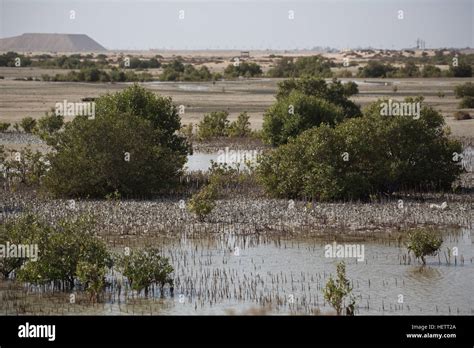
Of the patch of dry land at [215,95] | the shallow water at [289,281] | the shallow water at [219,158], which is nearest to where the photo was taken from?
the shallow water at [289,281]

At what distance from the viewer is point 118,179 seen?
79.7ft

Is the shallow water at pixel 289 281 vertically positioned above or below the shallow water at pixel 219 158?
below

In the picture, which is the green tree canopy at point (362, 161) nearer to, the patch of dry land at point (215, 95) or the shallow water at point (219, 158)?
the shallow water at point (219, 158)

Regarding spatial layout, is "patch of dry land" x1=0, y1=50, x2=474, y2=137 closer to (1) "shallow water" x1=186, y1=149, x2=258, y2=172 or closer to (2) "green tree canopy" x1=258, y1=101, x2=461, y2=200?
(1) "shallow water" x1=186, y1=149, x2=258, y2=172

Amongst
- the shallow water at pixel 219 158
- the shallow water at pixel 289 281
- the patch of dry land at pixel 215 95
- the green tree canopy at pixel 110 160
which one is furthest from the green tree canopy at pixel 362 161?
the patch of dry land at pixel 215 95

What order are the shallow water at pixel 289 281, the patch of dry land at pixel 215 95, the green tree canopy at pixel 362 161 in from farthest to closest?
the patch of dry land at pixel 215 95
the green tree canopy at pixel 362 161
the shallow water at pixel 289 281

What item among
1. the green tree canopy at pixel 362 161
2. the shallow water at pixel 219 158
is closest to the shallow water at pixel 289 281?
the green tree canopy at pixel 362 161

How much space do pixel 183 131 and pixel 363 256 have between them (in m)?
20.3

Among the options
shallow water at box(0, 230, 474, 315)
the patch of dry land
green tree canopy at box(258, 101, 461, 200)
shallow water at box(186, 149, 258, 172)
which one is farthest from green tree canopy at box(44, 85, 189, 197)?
the patch of dry land

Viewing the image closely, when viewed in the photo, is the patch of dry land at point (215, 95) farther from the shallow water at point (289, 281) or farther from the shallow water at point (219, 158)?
the shallow water at point (289, 281)

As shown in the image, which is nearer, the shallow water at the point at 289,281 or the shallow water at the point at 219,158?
the shallow water at the point at 289,281

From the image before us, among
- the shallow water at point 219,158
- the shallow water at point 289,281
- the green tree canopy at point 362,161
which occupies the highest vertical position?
the green tree canopy at point 362,161
